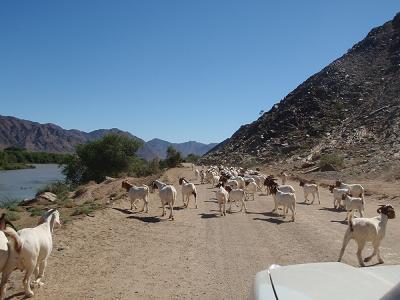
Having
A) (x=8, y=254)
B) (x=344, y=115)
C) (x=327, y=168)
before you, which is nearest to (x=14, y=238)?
(x=8, y=254)

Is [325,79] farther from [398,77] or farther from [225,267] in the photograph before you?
[225,267]

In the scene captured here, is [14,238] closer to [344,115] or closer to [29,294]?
[29,294]

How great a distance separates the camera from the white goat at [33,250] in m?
7.26

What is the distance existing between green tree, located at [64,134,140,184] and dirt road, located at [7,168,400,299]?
3841cm

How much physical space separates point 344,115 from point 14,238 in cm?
6682

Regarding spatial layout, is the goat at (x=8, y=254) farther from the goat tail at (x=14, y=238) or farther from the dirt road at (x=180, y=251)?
the dirt road at (x=180, y=251)

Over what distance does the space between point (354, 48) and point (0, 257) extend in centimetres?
9040

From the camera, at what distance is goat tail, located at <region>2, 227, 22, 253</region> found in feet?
22.9

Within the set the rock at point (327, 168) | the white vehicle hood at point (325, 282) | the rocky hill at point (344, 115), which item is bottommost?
the white vehicle hood at point (325, 282)

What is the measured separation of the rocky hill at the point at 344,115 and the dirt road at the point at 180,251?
28290 millimetres

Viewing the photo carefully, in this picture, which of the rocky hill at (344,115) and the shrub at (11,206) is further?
the rocky hill at (344,115)

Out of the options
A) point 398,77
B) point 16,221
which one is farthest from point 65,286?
point 398,77

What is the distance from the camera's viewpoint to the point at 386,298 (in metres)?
2.39

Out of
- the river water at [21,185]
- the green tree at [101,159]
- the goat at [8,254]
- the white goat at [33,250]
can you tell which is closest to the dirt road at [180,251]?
the white goat at [33,250]
